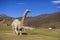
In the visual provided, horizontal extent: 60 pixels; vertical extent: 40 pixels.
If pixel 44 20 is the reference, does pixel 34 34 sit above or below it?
below

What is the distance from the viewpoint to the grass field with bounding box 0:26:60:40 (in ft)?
14.4

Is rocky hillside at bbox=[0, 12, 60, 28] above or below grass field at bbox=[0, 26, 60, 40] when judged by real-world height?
above

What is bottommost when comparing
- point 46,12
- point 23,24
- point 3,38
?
point 3,38

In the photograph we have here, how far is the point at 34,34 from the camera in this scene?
4.70 meters

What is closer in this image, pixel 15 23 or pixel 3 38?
pixel 3 38

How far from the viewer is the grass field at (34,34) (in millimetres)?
4375

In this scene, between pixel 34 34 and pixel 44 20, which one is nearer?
pixel 34 34

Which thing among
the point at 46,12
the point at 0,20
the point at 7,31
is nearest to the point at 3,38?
the point at 7,31

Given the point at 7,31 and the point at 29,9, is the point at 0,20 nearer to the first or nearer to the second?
the point at 7,31

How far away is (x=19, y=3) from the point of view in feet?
16.0

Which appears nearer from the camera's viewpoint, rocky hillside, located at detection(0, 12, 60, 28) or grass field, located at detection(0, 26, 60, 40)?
grass field, located at detection(0, 26, 60, 40)

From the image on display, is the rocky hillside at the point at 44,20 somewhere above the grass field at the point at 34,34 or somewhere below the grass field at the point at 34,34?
above

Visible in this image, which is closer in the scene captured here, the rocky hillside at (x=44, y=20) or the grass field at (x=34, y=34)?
the grass field at (x=34, y=34)

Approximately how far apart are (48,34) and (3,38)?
3.49 feet
